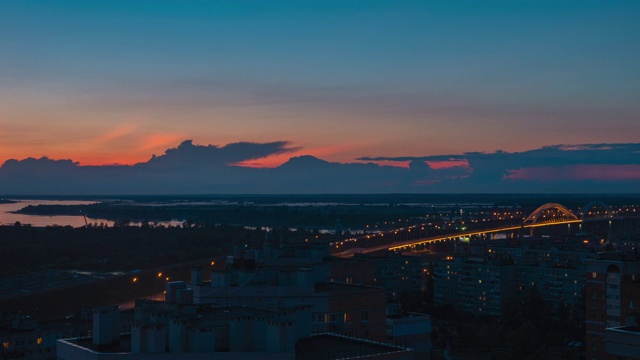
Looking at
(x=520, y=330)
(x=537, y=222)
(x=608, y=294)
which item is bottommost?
(x=520, y=330)

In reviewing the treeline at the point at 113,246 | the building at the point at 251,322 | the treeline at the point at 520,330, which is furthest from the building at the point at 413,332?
the treeline at the point at 113,246

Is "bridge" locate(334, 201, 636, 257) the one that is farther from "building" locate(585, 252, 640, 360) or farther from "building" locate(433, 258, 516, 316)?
"building" locate(585, 252, 640, 360)

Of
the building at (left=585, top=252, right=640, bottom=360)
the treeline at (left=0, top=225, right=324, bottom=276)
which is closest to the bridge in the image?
the treeline at (left=0, top=225, right=324, bottom=276)

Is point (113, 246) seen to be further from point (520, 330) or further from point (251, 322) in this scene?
point (251, 322)

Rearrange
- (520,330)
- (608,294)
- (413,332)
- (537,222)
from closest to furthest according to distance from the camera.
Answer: (413,332) → (608,294) → (520,330) → (537,222)

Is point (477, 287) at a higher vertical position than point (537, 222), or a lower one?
lower

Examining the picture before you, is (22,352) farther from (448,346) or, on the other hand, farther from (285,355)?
(448,346)

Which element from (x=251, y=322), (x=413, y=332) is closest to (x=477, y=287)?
(x=413, y=332)
